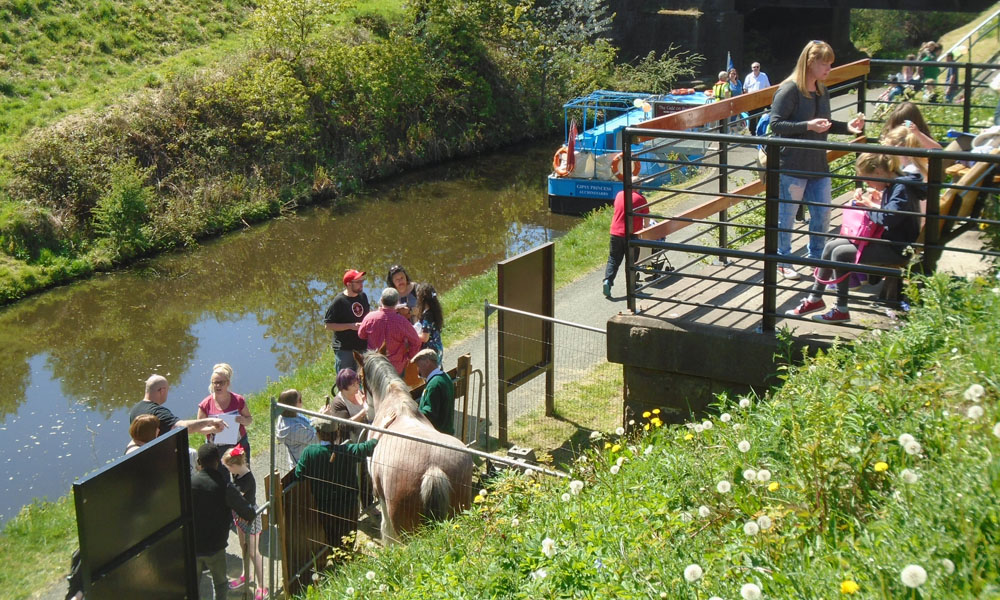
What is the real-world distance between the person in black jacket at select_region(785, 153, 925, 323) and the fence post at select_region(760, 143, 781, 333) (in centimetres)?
15

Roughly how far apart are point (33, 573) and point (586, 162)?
15.6 m

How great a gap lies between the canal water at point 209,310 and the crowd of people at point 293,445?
417cm

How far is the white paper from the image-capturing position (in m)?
7.88

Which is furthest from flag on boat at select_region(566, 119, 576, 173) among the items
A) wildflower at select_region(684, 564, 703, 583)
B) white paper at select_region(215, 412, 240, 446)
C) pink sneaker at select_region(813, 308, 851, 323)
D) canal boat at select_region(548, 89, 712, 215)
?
wildflower at select_region(684, 564, 703, 583)

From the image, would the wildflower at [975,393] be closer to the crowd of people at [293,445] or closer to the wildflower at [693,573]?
the wildflower at [693,573]

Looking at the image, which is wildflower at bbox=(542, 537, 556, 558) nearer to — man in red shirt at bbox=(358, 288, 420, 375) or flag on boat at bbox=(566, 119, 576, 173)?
man in red shirt at bbox=(358, 288, 420, 375)

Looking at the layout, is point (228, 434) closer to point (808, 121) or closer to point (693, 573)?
point (808, 121)

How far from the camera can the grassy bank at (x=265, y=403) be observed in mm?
7980

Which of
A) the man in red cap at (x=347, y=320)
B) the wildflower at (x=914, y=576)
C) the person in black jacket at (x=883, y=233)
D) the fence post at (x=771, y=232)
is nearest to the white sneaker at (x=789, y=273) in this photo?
the person in black jacket at (x=883, y=233)

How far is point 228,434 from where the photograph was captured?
25.8ft

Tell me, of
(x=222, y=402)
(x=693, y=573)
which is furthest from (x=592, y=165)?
(x=693, y=573)

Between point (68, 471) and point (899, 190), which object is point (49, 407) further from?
point (899, 190)

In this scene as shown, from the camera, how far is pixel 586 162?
21.3m

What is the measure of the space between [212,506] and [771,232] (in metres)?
4.36
